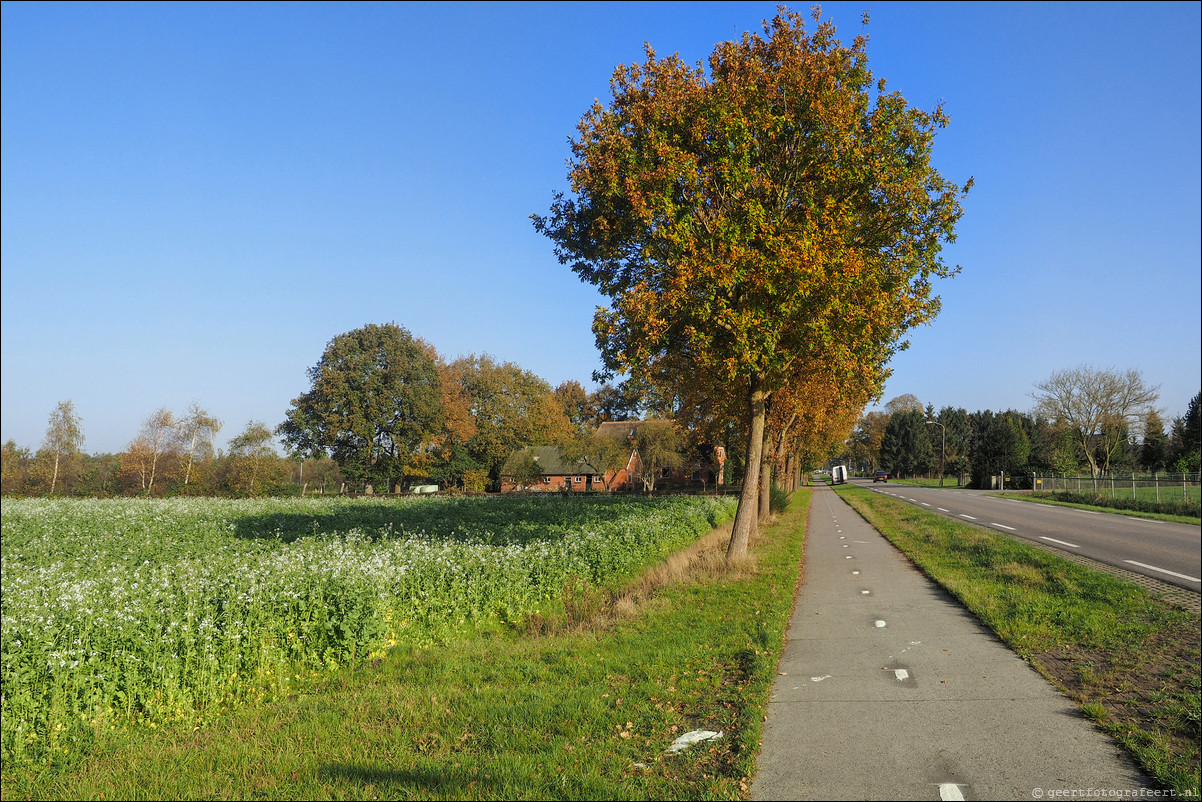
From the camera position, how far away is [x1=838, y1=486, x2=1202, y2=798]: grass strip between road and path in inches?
177

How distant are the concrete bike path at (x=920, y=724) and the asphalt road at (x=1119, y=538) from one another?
16.5 ft

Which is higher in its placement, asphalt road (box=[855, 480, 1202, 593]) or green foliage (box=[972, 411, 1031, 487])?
green foliage (box=[972, 411, 1031, 487])

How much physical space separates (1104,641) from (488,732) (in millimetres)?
6285

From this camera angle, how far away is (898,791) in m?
3.78

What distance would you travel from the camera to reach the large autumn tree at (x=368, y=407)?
59.2 m

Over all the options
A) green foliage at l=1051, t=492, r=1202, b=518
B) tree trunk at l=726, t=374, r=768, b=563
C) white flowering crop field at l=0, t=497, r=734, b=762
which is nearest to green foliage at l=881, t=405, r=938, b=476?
green foliage at l=1051, t=492, r=1202, b=518

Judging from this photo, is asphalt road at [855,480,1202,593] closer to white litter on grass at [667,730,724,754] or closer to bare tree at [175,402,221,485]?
white litter on grass at [667,730,724,754]

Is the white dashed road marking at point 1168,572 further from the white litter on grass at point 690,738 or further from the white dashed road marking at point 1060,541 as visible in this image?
the white litter on grass at point 690,738

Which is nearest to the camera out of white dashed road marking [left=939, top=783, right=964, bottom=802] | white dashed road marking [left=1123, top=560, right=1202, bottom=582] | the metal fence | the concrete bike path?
white dashed road marking [left=939, top=783, right=964, bottom=802]

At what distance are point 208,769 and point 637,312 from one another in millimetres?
8611

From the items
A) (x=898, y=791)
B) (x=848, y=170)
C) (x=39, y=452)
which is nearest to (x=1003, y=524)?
(x=848, y=170)

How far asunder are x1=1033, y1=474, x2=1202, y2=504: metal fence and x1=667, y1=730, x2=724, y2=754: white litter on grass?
10.5 m

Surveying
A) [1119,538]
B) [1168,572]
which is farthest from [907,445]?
[1168,572]

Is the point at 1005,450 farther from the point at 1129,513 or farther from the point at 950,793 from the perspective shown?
the point at 950,793
